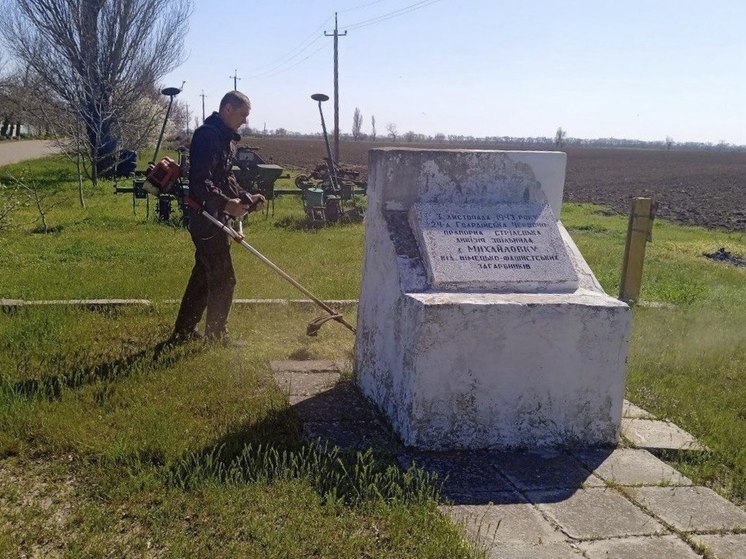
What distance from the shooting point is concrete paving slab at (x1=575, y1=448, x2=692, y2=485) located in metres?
3.77

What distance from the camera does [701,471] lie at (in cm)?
395

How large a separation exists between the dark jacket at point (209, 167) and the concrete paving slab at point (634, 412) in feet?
9.95

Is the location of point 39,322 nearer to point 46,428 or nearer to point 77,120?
point 46,428

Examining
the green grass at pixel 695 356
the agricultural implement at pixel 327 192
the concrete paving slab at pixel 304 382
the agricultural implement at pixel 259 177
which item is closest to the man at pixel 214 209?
the concrete paving slab at pixel 304 382

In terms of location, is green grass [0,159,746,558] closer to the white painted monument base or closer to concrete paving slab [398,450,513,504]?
concrete paving slab [398,450,513,504]

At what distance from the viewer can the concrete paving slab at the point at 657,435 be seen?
425cm

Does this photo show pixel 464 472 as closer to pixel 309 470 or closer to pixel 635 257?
pixel 309 470

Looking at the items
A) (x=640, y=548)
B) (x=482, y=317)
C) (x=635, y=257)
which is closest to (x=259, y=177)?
(x=635, y=257)

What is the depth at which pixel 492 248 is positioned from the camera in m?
4.39

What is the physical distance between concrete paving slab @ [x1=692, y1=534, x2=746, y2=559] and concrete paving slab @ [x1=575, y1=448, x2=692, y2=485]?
0.51m

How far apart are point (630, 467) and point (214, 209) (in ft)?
10.6

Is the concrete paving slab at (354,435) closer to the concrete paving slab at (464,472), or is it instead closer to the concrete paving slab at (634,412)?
the concrete paving slab at (464,472)

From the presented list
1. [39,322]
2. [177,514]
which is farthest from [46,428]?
[39,322]

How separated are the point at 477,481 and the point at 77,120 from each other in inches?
904
